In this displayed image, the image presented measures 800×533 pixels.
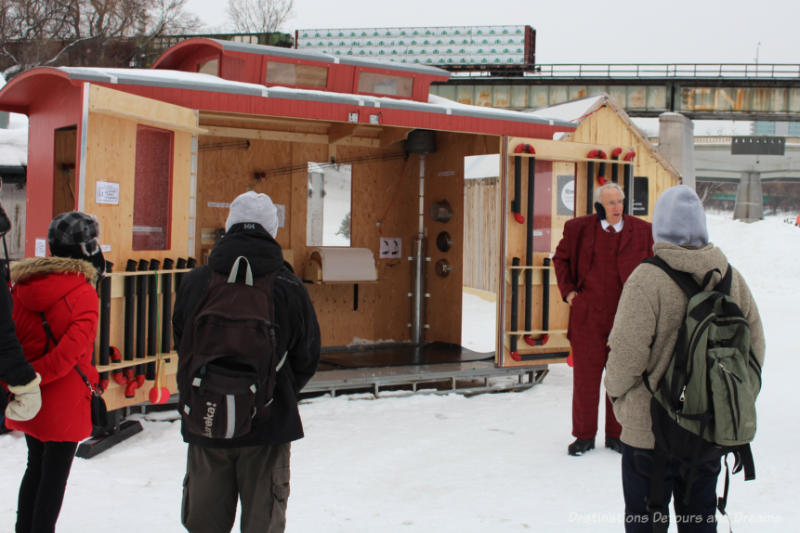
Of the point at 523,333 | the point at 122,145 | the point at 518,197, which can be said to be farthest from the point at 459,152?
the point at 122,145

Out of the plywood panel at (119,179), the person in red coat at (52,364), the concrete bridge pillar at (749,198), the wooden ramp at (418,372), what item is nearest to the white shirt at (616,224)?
the wooden ramp at (418,372)

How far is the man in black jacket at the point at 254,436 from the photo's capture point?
2637 mm

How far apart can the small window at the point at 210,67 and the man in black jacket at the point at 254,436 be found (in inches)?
181

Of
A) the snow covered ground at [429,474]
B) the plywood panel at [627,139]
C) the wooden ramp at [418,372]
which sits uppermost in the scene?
the plywood panel at [627,139]

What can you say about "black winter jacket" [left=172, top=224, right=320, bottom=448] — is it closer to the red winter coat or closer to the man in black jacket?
the man in black jacket

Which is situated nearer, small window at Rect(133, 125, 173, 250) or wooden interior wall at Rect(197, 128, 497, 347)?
small window at Rect(133, 125, 173, 250)

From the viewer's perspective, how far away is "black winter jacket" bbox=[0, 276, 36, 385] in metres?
2.62

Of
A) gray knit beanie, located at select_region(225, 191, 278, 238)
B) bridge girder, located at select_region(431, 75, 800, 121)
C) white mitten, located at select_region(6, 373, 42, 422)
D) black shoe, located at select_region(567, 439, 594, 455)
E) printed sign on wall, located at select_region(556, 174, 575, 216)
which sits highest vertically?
bridge girder, located at select_region(431, 75, 800, 121)

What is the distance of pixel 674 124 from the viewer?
23.5 metres

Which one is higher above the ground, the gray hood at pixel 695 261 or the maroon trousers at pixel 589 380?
the gray hood at pixel 695 261

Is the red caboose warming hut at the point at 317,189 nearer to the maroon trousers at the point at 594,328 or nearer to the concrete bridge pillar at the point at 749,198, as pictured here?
the maroon trousers at the point at 594,328

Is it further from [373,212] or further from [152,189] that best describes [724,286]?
[373,212]

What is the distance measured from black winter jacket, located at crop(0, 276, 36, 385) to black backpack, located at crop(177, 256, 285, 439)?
641 millimetres

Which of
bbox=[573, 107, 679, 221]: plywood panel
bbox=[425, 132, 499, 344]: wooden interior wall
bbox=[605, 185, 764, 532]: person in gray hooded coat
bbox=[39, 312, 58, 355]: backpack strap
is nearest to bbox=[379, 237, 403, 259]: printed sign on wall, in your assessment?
bbox=[425, 132, 499, 344]: wooden interior wall
